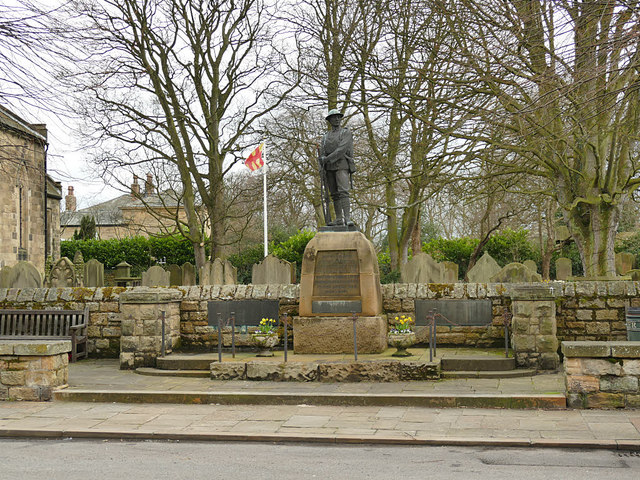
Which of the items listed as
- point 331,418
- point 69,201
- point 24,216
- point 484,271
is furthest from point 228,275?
point 69,201

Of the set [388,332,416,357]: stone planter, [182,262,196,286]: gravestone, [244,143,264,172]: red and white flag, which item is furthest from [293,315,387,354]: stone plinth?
[244,143,264,172]: red and white flag

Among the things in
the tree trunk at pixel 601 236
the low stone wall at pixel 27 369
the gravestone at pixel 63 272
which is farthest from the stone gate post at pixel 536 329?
the gravestone at pixel 63 272

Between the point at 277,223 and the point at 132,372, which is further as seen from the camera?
the point at 277,223

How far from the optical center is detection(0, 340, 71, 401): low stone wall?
9070mm

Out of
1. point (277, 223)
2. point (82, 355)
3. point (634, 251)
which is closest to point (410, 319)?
point (82, 355)

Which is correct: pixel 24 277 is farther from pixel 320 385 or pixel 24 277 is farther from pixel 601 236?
pixel 601 236

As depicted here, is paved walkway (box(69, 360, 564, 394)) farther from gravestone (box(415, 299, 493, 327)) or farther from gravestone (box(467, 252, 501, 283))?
gravestone (box(467, 252, 501, 283))

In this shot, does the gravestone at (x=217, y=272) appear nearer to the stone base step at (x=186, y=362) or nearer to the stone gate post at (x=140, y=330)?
the stone gate post at (x=140, y=330)

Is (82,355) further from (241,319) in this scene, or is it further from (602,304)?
(602,304)

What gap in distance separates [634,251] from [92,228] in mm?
33436

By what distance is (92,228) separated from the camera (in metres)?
46.0

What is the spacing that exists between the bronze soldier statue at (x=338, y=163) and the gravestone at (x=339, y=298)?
0.62 metres

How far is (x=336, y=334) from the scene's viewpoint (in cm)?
1150

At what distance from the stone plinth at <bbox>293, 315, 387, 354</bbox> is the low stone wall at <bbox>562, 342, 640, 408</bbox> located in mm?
3881
